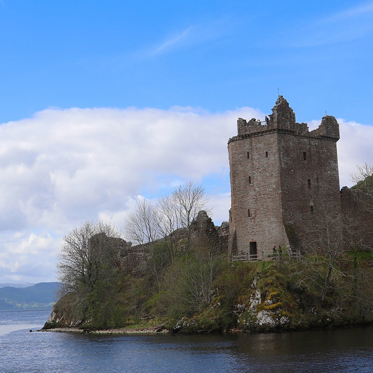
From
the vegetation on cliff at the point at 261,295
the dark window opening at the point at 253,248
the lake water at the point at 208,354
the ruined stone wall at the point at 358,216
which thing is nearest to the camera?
the lake water at the point at 208,354

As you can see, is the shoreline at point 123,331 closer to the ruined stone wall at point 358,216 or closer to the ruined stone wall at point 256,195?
the ruined stone wall at point 256,195

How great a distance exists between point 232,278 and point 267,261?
3.63m

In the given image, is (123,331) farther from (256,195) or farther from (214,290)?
(256,195)

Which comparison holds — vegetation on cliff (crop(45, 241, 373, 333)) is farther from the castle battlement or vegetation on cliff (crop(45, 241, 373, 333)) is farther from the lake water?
the castle battlement

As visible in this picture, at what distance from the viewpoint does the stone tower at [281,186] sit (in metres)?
52.7

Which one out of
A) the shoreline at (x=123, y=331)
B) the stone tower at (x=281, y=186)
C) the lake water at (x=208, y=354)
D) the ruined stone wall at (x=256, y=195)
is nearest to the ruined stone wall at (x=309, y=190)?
the stone tower at (x=281, y=186)

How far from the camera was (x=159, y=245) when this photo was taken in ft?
213

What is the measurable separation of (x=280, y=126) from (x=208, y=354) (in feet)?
86.9

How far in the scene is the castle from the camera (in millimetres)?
52750

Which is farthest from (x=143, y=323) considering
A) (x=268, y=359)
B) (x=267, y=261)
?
(x=268, y=359)

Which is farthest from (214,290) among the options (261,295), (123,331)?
(123,331)

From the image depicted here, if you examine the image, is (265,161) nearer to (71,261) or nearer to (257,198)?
(257,198)

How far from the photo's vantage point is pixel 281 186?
52688 millimetres

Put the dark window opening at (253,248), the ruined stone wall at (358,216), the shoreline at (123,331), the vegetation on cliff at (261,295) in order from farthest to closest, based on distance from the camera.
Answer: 1. the ruined stone wall at (358,216)
2. the dark window opening at (253,248)
3. the shoreline at (123,331)
4. the vegetation on cliff at (261,295)
